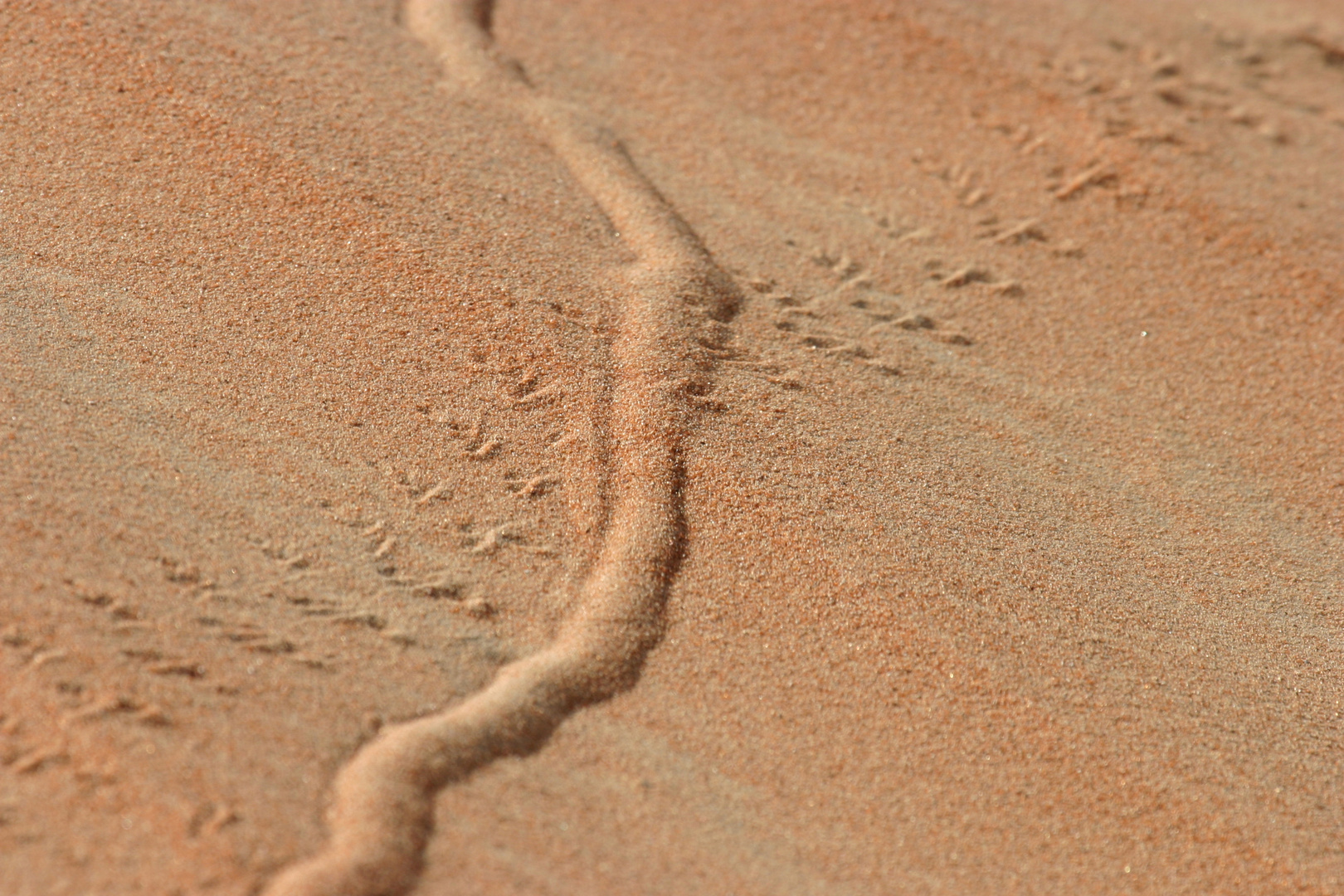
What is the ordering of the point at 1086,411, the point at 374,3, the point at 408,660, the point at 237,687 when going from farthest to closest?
the point at 374,3
the point at 1086,411
the point at 408,660
the point at 237,687

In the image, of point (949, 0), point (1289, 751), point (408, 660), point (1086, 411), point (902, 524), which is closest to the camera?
point (408, 660)

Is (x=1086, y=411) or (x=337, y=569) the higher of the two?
(x=1086, y=411)

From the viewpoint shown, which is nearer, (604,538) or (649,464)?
(604,538)

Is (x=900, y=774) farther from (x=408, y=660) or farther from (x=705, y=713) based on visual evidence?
(x=408, y=660)

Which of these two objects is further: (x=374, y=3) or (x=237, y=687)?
(x=374, y=3)

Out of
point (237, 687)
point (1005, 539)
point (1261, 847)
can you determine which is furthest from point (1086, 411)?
point (237, 687)
